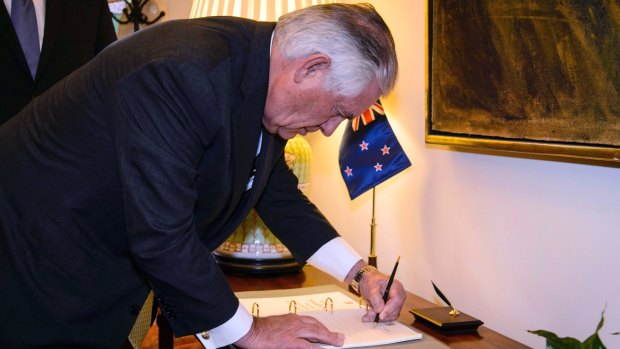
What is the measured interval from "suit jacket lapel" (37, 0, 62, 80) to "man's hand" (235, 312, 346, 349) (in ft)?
4.81

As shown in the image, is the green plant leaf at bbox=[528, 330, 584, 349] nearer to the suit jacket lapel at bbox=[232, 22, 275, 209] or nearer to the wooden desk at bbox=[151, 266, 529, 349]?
the wooden desk at bbox=[151, 266, 529, 349]

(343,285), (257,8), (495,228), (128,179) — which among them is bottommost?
(343,285)

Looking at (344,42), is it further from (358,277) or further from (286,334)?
(358,277)

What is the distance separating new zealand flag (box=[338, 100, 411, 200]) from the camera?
2.44 metres

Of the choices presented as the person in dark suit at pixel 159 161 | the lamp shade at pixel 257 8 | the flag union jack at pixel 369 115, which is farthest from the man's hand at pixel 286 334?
the lamp shade at pixel 257 8

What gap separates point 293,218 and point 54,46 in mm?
1174

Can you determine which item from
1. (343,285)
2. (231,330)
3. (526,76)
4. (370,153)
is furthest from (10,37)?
(526,76)

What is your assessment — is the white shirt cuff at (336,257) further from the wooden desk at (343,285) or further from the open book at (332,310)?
the wooden desk at (343,285)

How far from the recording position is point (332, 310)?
6.32 ft

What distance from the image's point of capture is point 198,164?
149 centimetres

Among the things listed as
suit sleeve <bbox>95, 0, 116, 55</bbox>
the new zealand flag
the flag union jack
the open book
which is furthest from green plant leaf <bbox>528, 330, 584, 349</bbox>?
suit sleeve <bbox>95, 0, 116, 55</bbox>

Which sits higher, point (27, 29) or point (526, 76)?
point (27, 29)

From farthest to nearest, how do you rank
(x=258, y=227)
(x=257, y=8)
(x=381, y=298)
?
(x=258, y=227) → (x=257, y=8) → (x=381, y=298)

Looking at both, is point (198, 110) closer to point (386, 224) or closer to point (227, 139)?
point (227, 139)
